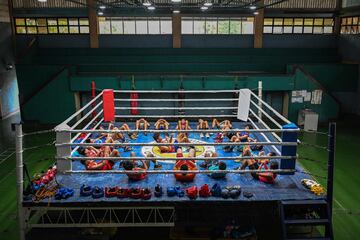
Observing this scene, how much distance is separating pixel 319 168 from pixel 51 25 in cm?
1228

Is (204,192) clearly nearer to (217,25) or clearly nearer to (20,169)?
(20,169)

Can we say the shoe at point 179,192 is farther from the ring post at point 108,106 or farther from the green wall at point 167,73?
the green wall at point 167,73

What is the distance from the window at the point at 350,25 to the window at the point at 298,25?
0.54m

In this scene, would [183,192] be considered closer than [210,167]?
Yes

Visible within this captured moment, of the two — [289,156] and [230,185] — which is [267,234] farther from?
[289,156]

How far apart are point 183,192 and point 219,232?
2.82ft

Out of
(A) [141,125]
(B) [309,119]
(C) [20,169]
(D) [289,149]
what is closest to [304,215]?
(D) [289,149]

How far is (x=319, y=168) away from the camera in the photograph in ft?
27.4

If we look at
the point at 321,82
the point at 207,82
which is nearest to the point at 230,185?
the point at 207,82

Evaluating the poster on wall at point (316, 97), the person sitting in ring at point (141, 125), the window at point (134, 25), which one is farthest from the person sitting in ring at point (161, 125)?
the window at point (134, 25)

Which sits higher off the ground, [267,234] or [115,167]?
[115,167]

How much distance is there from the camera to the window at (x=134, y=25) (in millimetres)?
15242

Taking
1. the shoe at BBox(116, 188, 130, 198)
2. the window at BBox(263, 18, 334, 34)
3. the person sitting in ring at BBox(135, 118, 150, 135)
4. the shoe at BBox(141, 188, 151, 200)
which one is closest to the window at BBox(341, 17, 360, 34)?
the window at BBox(263, 18, 334, 34)

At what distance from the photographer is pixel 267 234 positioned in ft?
18.2
